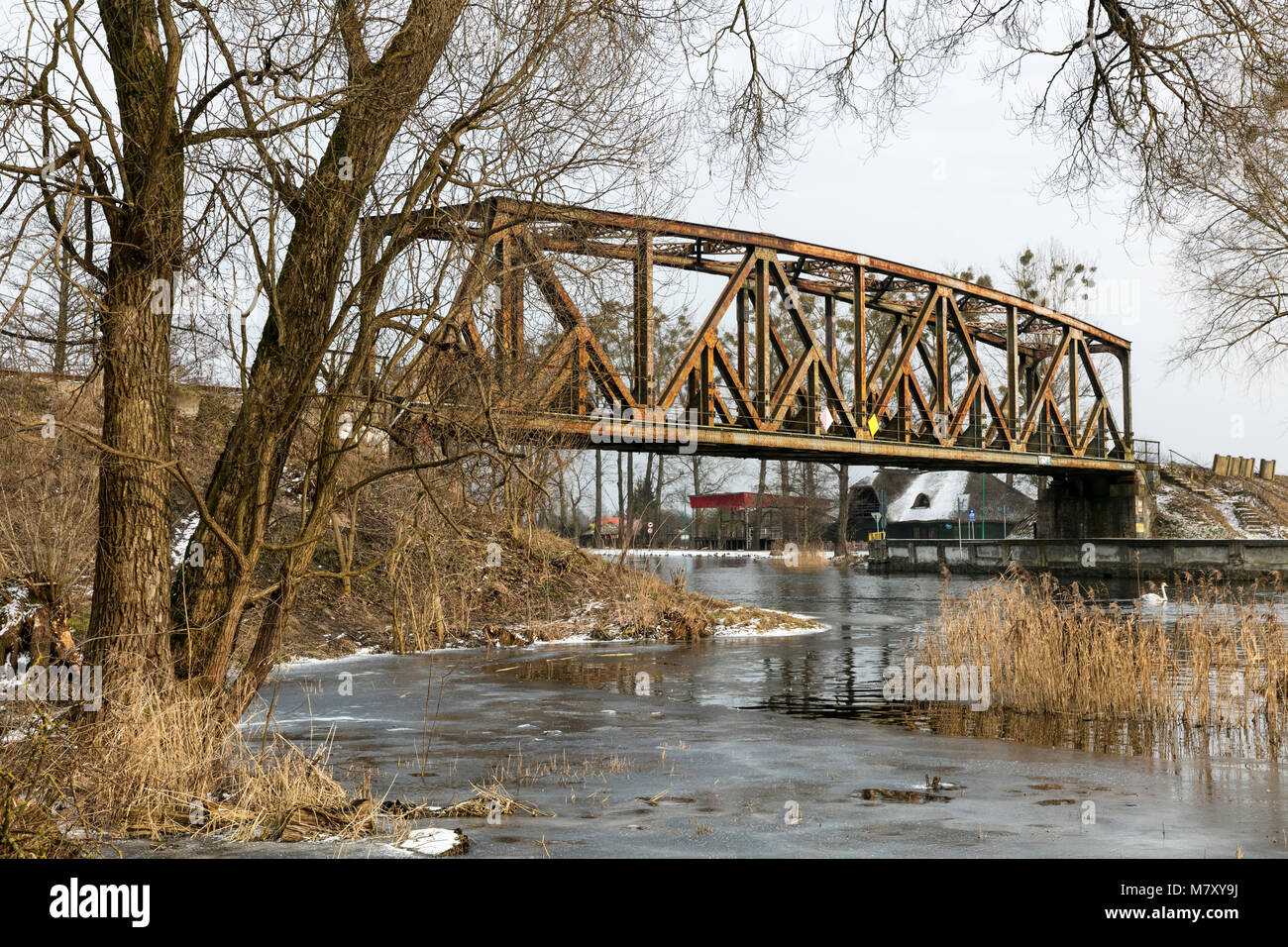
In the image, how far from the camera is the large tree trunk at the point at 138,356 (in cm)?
770

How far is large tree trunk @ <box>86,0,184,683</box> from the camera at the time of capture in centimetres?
770

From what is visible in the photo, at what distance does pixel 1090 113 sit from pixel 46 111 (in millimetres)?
8804

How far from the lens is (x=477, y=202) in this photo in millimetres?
8625

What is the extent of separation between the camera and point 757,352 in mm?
36531

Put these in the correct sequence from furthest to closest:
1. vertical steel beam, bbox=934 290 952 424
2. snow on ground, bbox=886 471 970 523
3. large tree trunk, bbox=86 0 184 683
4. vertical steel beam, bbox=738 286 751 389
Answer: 1. snow on ground, bbox=886 471 970 523
2. vertical steel beam, bbox=934 290 952 424
3. vertical steel beam, bbox=738 286 751 389
4. large tree trunk, bbox=86 0 184 683

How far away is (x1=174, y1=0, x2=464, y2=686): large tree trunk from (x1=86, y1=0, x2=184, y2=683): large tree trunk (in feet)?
1.17

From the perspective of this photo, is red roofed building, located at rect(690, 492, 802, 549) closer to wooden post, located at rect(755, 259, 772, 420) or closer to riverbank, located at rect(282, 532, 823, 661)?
wooden post, located at rect(755, 259, 772, 420)

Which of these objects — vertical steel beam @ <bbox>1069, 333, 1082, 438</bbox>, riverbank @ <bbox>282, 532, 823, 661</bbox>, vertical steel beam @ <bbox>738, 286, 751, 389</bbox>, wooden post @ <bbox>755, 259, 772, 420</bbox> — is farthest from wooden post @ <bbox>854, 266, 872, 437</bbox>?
vertical steel beam @ <bbox>1069, 333, 1082, 438</bbox>

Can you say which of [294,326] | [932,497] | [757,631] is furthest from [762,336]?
[932,497]

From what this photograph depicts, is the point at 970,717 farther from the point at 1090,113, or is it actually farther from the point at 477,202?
the point at 477,202

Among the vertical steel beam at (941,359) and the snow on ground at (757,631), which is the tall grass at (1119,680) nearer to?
the snow on ground at (757,631)

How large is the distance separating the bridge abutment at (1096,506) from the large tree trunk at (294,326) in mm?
56724
